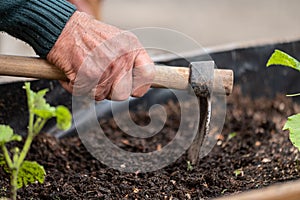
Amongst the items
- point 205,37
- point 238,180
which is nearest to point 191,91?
point 238,180

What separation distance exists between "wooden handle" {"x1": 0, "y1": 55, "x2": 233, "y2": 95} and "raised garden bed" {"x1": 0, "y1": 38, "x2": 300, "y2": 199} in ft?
0.86

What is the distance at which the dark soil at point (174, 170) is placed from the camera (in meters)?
1.71

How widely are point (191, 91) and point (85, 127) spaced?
631mm

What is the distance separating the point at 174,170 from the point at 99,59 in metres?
0.44

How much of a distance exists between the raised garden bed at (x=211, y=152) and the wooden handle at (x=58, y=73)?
0.86 feet

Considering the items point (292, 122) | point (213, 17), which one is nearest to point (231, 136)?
point (292, 122)

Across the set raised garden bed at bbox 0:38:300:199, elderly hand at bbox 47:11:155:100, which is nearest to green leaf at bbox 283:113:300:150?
raised garden bed at bbox 0:38:300:199

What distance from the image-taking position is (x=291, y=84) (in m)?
2.73

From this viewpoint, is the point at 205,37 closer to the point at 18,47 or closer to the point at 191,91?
the point at 18,47

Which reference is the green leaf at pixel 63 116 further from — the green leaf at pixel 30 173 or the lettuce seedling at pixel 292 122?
the lettuce seedling at pixel 292 122

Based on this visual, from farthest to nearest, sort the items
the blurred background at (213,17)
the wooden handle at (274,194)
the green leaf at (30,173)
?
the blurred background at (213,17), the green leaf at (30,173), the wooden handle at (274,194)

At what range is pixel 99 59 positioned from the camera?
172cm

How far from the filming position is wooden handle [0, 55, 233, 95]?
168cm

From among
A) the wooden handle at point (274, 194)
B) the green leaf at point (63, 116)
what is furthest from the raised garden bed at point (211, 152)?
the wooden handle at point (274, 194)
